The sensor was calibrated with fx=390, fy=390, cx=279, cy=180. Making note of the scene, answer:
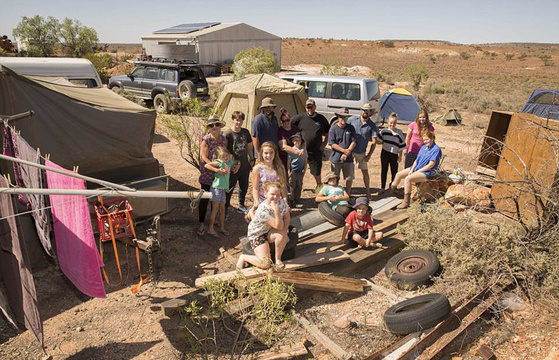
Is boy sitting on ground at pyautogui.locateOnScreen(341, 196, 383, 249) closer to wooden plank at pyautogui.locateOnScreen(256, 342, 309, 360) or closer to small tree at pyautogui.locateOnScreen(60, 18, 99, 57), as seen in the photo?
wooden plank at pyautogui.locateOnScreen(256, 342, 309, 360)

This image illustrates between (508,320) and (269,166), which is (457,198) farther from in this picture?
(269,166)

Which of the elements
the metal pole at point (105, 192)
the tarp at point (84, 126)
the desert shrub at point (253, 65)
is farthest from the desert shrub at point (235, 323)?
the desert shrub at point (253, 65)

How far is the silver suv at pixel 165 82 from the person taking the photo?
14.3 metres

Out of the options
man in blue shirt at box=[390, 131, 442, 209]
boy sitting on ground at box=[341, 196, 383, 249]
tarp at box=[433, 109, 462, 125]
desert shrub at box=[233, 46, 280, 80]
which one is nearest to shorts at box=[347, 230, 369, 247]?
boy sitting on ground at box=[341, 196, 383, 249]

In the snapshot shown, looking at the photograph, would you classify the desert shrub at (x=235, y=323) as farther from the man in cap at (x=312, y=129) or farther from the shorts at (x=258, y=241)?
the man in cap at (x=312, y=129)

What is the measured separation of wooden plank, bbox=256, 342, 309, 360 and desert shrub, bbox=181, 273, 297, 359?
11 cm

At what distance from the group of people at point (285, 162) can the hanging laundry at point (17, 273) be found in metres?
2.17

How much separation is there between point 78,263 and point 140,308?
1.15 m

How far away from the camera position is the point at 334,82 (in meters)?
11.6

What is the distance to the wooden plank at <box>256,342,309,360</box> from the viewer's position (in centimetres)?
375

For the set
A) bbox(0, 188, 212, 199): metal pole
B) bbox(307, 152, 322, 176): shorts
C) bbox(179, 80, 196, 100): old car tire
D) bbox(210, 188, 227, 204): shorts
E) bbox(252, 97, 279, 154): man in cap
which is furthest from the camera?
bbox(179, 80, 196, 100): old car tire

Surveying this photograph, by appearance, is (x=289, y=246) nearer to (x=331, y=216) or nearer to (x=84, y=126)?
(x=331, y=216)

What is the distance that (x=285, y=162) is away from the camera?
7012mm

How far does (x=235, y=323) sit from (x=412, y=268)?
245cm
